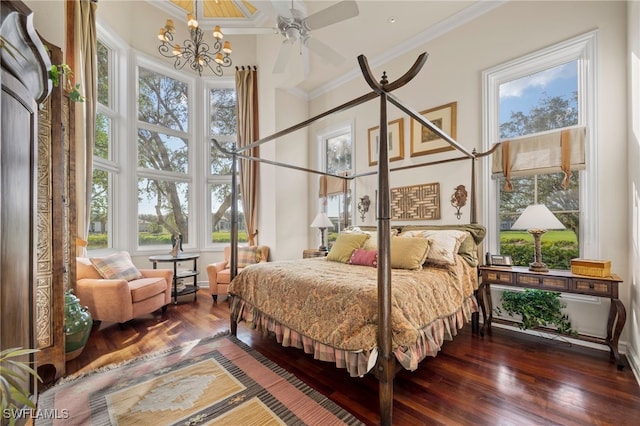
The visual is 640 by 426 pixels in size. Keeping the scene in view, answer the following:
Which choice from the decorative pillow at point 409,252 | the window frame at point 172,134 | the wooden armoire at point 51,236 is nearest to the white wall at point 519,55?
the decorative pillow at point 409,252

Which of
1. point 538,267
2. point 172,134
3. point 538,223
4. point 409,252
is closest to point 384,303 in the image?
point 409,252

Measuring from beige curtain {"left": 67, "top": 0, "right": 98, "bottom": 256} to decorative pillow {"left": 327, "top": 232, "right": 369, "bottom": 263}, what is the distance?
302cm

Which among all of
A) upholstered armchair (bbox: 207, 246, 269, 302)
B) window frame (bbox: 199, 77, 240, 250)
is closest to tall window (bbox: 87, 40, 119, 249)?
window frame (bbox: 199, 77, 240, 250)

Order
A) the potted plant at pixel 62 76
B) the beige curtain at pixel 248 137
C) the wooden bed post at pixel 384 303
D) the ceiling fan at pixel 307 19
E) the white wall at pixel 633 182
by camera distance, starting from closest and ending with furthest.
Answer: the wooden bed post at pixel 384 303, the potted plant at pixel 62 76, the white wall at pixel 633 182, the ceiling fan at pixel 307 19, the beige curtain at pixel 248 137

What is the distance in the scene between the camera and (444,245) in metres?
2.74

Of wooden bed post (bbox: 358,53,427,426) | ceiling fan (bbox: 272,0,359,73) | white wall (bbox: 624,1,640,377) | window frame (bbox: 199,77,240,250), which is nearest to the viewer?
wooden bed post (bbox: 358,53,427,426)

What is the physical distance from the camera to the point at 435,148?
3688mm

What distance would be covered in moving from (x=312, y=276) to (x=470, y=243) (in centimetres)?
180

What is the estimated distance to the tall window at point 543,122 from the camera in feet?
9.05

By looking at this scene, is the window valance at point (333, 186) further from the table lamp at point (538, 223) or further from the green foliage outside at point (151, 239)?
the table lamp at point (538, 223)

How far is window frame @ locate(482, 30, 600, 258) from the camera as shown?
2611mm

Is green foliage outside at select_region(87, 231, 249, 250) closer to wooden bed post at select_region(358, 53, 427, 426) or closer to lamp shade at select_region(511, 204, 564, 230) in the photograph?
wooden bed post at select_region(358, 53, 427, 426)

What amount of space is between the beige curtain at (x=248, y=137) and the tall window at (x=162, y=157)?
3.39ft

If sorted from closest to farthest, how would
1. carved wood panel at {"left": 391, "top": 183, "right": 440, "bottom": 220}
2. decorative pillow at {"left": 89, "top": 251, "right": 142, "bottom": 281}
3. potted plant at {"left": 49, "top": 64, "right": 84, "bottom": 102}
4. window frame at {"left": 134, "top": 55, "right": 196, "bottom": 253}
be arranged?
potted plant at {"left": 49, "top": 64, "right": 84, "bottom": 102}, decorative pillow at {"left": 89, "top": 251, "right": 142, "bottom": 281}, carved wood panel at {"left": 391, "top": 183, "right": 440, "bottom": 220}, window frame at {"left": 134, "top": 55, "right": 196, "bottom": 253}
